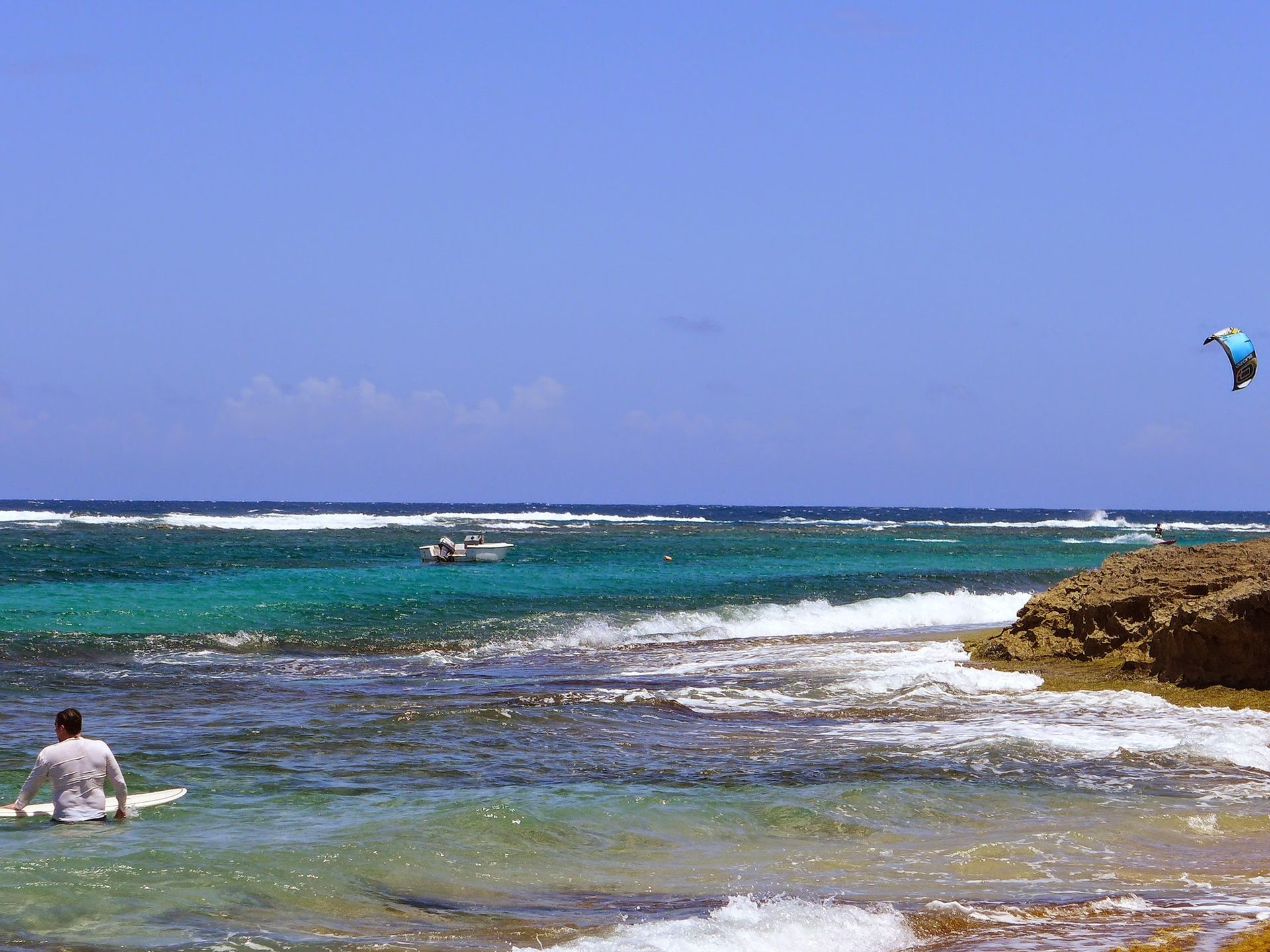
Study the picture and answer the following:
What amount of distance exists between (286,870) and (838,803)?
3727 millimetres

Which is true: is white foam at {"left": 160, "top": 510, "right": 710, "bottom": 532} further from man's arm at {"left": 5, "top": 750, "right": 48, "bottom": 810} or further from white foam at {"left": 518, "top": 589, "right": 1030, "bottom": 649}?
man's arm at {"left": 5, "top": 750, "right": 48, "bottom": 810}

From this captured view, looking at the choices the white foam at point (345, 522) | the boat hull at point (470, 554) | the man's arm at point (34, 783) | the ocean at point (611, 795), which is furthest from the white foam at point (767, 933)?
the white foam at point (345, 522)

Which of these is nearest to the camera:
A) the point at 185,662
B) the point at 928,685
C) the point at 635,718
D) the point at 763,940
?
the point at 763,940

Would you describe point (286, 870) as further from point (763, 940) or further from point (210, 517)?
point (210, 517)

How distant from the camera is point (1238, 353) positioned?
17.5 metres

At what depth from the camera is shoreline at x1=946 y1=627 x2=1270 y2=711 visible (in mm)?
12508

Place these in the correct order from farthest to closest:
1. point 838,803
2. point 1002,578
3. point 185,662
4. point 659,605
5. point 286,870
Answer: point 1002,578, point 659,605, point 185,662, point 838,803, point 286,870

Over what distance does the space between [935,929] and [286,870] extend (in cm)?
353

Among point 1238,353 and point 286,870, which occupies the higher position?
point 1238,353

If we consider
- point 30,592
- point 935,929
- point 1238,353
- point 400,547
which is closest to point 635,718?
point 935,929

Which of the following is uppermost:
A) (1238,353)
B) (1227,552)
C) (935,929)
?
(1238,353)

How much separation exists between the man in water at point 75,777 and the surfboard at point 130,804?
64 millimetres

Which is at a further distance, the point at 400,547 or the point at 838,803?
the point at 400,547

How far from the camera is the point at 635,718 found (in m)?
12.9
